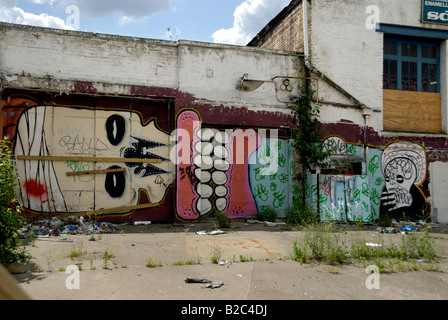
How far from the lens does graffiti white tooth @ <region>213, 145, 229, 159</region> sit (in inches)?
378

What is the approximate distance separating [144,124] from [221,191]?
2.60 m

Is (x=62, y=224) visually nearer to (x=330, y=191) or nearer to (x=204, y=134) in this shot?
(x=204, y=134)

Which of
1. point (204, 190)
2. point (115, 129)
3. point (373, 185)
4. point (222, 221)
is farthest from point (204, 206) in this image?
point (373, 185)

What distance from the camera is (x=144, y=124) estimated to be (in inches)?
366

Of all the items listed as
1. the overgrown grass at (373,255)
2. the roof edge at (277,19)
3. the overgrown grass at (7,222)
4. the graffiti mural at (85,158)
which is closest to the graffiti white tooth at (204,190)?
the graffiti mural at (85,158)

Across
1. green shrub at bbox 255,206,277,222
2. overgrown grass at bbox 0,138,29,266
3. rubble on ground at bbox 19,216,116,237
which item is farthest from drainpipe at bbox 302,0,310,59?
overgrown grass at bbox 0,138,29,266

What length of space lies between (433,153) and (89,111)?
32.4 ft

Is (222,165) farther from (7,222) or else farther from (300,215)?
(7,222)

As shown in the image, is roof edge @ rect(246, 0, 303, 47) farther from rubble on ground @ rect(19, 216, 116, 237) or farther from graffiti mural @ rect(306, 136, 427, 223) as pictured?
rubble on ground @ rect(19, 216, 116, 237)

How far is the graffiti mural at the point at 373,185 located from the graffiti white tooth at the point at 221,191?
2.28 metres

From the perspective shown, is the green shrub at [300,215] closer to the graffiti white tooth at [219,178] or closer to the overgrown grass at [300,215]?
the overgrown grass at [300,215]

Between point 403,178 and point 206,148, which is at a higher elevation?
point 206,148

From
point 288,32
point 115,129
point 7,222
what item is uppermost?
point 288,32

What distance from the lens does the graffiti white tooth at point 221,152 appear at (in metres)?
9.60
